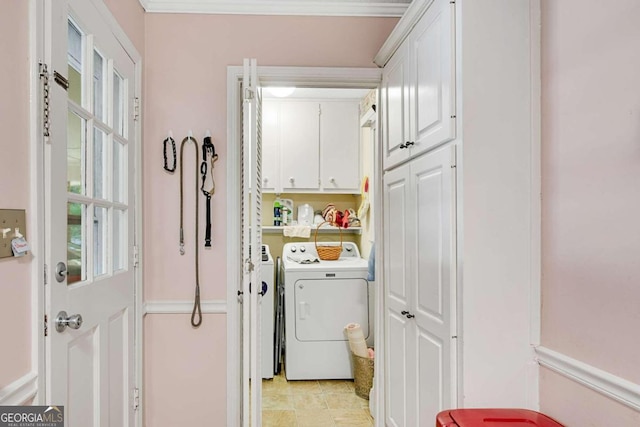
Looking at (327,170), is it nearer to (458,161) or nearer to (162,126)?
(162,126)

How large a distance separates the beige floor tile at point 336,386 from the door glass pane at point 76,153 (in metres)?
2.36

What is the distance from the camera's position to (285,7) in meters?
2.30

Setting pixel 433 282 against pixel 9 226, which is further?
pixel 433 282

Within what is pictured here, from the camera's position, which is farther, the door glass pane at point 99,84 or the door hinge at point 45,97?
the door glass pane at point 99,84

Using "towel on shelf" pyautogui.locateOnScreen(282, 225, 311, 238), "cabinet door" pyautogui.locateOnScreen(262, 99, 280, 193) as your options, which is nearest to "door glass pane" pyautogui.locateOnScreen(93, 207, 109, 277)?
"cabinet door" pyautogui.locateOnScreen(262, 99, 280, 193)

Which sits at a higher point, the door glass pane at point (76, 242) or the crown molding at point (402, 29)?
the crown molding at point (402, 29)

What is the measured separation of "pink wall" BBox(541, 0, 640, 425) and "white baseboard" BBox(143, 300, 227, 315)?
155 cm

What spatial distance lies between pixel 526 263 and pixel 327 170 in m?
2.58

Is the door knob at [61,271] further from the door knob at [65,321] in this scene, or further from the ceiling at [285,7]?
the ceiling at [285,7]

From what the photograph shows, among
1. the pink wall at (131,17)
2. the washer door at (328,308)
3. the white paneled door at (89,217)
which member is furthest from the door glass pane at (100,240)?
the washer door at (328,308)

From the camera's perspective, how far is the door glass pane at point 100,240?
1.65 m

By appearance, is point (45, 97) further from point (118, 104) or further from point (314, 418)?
point (314, 418)

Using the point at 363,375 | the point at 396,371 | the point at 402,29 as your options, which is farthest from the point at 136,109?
the point at 363,375

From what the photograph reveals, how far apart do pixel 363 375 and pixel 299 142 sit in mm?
2037
